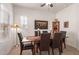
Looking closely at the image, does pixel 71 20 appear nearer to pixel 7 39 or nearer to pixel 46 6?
pixel 46 6

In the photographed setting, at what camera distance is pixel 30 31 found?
3.01 m

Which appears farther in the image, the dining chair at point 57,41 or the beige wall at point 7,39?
the dining chair at point 57,41

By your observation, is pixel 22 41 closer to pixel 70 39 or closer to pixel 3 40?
pixel 3 40

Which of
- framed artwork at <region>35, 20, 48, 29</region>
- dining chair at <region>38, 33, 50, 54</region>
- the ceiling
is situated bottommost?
dining chair at <region>38, 33, 50, 54</region>

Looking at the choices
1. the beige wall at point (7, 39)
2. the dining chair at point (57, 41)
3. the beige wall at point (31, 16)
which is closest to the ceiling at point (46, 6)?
the beige wall at point (31, 16)

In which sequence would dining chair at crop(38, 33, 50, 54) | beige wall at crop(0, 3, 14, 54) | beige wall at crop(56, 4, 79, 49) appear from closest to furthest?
beige wall at crop(0, 3, 14, 54)
beige wall at crop(56, 4, 79, 49)
dining chair at crop(38, 33, 50, 54)

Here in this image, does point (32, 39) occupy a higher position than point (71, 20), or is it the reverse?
point (71, 20)

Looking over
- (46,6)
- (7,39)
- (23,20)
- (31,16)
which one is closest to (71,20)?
(46,6)

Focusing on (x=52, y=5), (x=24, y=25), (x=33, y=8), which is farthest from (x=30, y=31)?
(x=52, y=5)

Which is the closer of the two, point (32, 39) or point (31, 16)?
point (31, 16)

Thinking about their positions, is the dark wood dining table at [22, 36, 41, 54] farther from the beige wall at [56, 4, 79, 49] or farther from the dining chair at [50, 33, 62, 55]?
the beige wall at [56, 4, 79, 49]

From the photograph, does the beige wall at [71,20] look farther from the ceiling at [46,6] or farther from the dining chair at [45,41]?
the dining chair at [45,41]

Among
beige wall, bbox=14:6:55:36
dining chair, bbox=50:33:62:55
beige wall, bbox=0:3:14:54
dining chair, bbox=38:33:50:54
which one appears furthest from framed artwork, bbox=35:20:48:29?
beige wall, bbox=0:3:14:54

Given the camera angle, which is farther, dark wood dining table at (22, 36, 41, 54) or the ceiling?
dark wood dining table at (22, 36, 41, 54)
